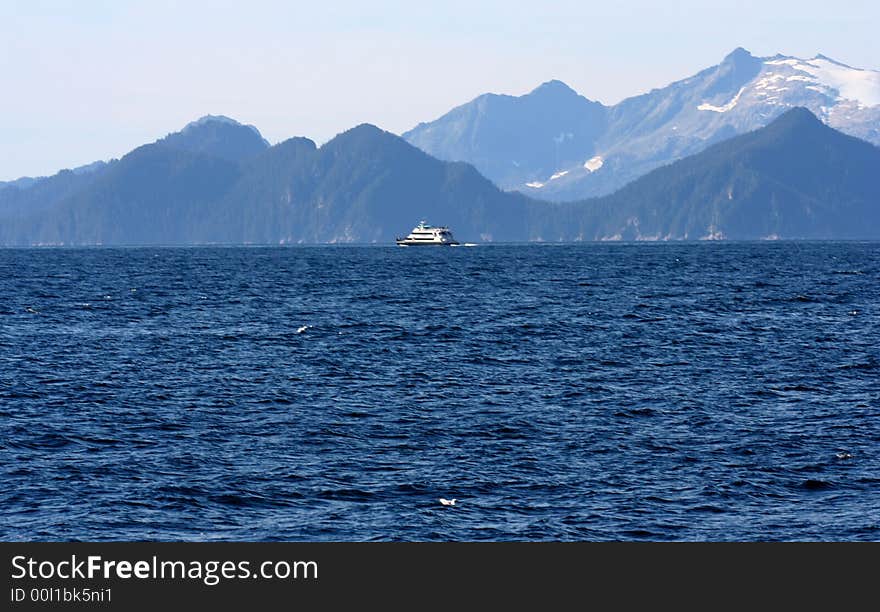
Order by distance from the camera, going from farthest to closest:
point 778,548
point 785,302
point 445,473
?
point 785,302 → point 445,473 → point 778,548

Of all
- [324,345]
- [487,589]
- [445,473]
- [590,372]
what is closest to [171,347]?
[324,345]

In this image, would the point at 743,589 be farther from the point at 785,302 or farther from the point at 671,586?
the point at 785,302

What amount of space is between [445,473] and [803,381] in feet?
94.4

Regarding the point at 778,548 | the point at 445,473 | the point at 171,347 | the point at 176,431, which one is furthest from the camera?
the point at 171,347

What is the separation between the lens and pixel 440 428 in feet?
166

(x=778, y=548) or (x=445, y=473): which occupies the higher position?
(x=778, y=548)

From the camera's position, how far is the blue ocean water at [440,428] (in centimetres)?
3609

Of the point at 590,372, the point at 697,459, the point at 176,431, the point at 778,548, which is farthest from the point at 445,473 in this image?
the point at 590,372

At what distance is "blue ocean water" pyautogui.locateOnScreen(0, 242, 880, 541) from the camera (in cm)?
3609

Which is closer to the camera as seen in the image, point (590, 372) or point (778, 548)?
point (778, 548)

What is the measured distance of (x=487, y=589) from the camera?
18594mm

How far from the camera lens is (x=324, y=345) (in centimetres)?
8381

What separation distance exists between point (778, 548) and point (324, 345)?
6518cm

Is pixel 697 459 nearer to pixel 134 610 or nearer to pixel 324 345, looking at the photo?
pixel 134 610
